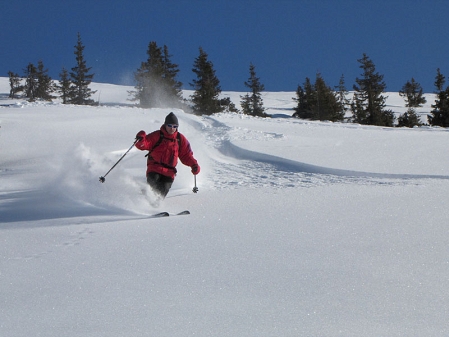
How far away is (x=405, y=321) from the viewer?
8.11 ft

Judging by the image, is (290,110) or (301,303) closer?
(301,303)

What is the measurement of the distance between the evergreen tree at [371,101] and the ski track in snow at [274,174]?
117 feet

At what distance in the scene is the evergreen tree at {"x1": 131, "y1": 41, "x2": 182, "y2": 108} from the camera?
46531mm

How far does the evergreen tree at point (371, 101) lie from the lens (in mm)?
44844

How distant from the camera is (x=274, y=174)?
9.30 meters

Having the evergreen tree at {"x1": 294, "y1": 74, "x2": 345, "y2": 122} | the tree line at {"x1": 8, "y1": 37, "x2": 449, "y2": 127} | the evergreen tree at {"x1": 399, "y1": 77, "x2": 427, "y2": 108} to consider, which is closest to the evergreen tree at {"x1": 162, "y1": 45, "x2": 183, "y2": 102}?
the tree line at {"x1": 8, "y1": 37, "x2": 449, "y2": 127}

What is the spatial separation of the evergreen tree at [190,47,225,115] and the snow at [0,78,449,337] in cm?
3345

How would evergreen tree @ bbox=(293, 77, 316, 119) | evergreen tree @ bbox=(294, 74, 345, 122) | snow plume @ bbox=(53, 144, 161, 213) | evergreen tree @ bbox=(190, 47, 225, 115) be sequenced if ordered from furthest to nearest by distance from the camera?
evergreen tree @ bbox=(293, 77, 316, 119)
evergreen tree @ bbox=(294, 74, 345, 122)
evergreen tree @ bbox=(190, 47, 225, 115)
snow plume @ bbox=(53, 144, 161, 213)

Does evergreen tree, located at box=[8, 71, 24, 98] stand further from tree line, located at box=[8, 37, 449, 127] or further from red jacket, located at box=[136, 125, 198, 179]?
red jacket, located at box=[136, 125, 198, 179]

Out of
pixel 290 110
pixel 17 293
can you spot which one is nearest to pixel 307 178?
pixel 17 293

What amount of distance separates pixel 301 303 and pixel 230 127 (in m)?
14.0

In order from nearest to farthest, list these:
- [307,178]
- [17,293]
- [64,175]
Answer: [17,293] < [64,175] < [307,178]

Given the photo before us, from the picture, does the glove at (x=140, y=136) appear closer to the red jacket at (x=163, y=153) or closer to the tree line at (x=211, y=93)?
the red jacket at (x=163, y=153)

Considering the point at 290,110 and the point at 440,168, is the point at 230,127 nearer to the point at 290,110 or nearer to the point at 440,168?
the point at 440,168
